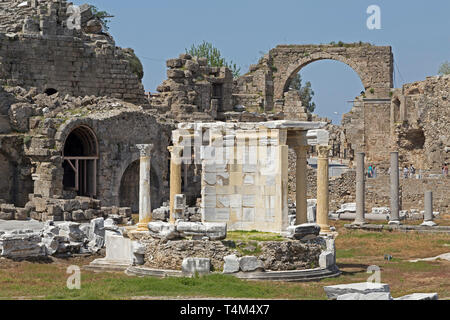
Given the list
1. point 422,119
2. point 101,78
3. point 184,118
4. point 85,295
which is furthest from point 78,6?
point 85,295

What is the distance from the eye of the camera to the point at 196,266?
2206 centimetres

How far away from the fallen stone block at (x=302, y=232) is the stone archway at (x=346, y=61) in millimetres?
34191

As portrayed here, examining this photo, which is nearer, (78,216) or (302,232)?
(302,232)

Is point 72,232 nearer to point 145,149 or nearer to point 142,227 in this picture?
point 142,227

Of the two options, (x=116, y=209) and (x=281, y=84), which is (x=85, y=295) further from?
(x=281, y=84)

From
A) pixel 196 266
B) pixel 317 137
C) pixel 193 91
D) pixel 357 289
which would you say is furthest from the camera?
pixel 193 91

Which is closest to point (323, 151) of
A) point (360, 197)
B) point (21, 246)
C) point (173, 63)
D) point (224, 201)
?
point (224, 201)

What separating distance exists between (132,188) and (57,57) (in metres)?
7.76

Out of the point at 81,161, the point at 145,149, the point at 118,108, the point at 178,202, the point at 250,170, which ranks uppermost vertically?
the point at 118,108

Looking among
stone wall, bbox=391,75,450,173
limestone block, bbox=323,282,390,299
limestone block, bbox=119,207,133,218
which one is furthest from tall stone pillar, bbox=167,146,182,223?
stone wall, bbox=391,75,450,173

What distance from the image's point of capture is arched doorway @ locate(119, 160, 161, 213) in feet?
127

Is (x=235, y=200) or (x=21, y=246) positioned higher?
(x=235, y=200)

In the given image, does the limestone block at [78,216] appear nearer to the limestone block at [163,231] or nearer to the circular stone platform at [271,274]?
the limestone block at [163,231]
